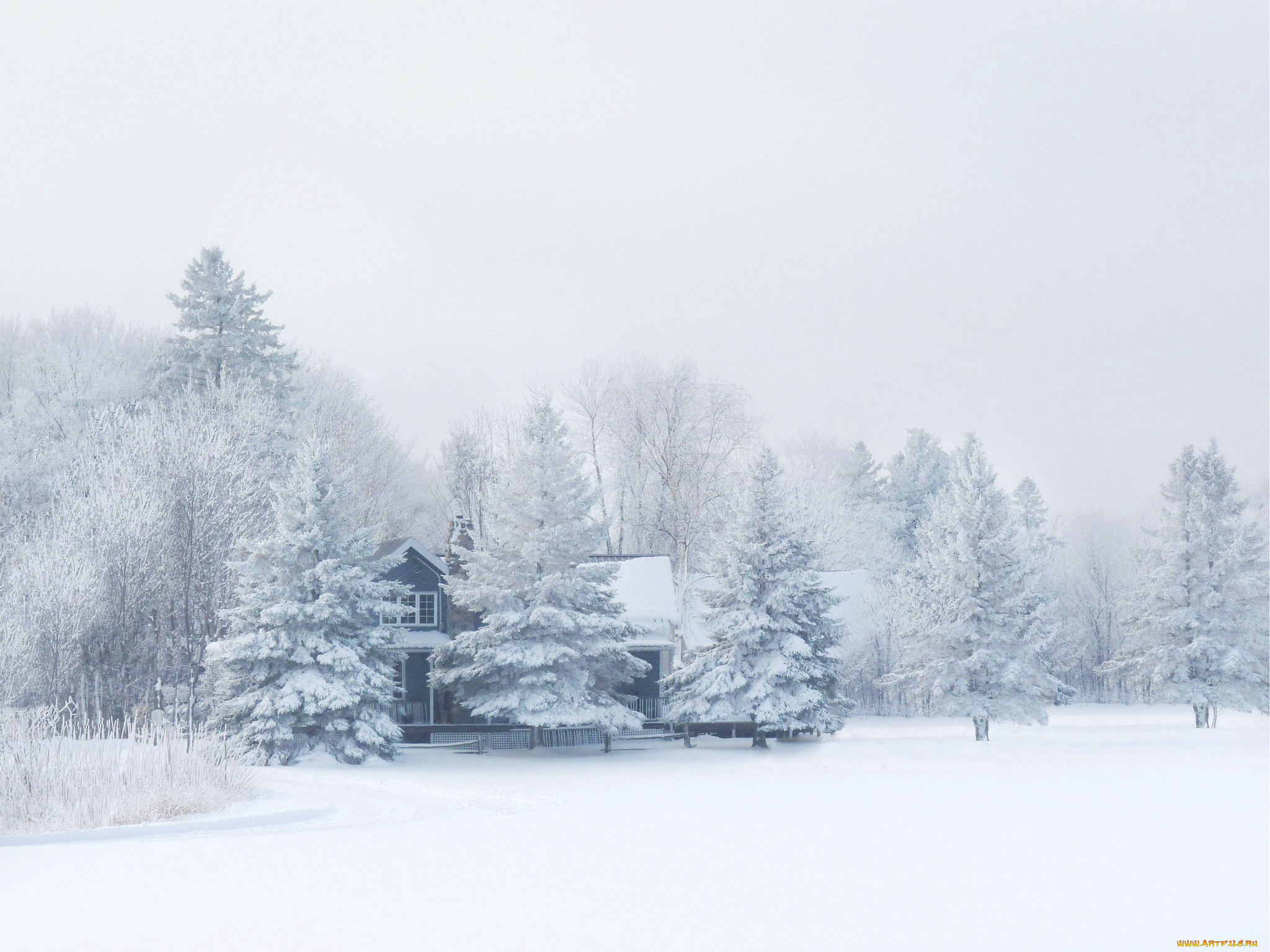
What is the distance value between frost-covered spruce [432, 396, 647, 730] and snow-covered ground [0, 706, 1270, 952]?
21.8 ft

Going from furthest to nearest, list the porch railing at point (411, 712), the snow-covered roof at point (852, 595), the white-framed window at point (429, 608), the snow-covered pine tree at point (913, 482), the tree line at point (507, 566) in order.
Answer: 1. the snow-covered pine tree at point (913, 482)
2. the snow-covered roof at point (852, 595)
3. the white-framed window at point (429, 608)
4. the porch railing at point (411, 712)
5. the tree line at point (507, 566)

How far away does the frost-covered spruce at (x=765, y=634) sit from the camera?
1175 inches

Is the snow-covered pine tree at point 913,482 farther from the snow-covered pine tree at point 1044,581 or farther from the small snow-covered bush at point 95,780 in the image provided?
the small snow-covered bush at point 95,780

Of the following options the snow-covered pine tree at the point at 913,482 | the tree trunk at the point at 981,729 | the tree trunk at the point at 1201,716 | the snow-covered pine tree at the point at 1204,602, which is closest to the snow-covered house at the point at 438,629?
the tree trunk at the point at 981,729

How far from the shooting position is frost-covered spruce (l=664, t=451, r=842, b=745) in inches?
1175

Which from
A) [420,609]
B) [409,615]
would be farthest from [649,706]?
[409,615]

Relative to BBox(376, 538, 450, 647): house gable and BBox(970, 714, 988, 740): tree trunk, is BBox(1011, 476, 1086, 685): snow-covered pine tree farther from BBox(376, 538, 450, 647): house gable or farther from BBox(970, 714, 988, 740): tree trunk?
BBox(376, 538, 450, 647): house gable

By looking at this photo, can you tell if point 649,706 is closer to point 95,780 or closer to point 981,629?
point 981,629

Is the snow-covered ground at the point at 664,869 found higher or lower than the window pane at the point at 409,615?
lower

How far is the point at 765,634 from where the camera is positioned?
30156mm

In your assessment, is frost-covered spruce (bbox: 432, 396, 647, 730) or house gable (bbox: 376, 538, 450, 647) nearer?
frost-covered spruce (bbox: 432, 396, 647, 730)

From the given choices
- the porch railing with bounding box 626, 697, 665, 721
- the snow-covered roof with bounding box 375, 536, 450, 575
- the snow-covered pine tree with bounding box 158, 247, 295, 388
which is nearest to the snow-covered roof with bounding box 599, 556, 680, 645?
the porch railing with bounding box 626, 697, 665, 721

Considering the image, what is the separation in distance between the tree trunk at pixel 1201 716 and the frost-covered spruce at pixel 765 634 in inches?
612

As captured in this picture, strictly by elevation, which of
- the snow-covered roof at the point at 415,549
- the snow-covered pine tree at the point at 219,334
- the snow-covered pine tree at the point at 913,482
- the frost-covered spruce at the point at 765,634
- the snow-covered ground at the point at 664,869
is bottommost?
the snow-covered ground at the point at 664,869
